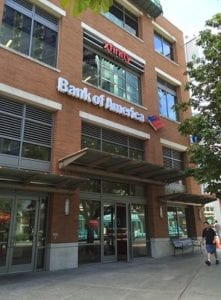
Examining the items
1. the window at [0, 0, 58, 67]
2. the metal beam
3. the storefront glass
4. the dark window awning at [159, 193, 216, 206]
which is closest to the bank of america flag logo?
the metal beam

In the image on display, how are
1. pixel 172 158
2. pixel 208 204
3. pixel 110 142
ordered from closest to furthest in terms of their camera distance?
pixel 110 142
pixel 172 158
pixel 208 204

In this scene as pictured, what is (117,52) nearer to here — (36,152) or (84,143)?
(84,143)

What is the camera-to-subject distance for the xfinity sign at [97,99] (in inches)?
545

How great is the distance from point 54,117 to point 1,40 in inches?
145

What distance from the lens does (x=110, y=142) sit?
51.8 feet

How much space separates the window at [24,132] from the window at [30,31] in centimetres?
256

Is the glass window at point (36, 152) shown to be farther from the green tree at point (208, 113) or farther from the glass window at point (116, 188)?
the green tree at point (208, 113)

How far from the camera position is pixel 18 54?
41.5 ft

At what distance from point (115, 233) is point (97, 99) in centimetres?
645

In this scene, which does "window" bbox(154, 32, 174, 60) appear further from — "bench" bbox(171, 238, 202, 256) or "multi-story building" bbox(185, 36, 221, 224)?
"bench" bbox(171, 238, 202, 256)

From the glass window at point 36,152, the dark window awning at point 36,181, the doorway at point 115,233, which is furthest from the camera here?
the doorway at point 115,233

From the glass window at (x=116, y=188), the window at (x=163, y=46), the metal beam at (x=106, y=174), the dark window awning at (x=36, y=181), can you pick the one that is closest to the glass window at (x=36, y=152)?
the metal beam at (x=106, y=174)

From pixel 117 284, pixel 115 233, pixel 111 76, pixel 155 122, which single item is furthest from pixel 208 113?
pixel 117 284

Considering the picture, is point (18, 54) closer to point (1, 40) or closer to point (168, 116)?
point (1, 40)
